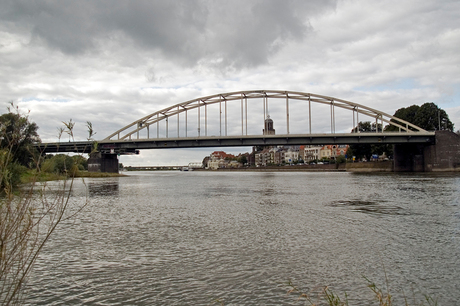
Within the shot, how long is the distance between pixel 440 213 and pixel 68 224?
14975mm

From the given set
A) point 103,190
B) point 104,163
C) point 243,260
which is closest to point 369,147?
point 104,163

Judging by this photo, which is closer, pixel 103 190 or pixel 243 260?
pixel 243 260

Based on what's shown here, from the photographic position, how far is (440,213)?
15398mm

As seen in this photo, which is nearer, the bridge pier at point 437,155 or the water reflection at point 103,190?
the water reflection at point 103,190

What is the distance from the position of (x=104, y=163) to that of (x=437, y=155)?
6907cm

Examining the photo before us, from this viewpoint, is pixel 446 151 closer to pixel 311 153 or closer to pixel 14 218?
pixel 14 218

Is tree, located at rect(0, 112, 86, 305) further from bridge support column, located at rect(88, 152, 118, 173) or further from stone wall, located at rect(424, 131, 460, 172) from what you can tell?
bridge support column, located at rect(88, 152, 118, 173)

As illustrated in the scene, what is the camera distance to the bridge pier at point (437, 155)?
67.4m

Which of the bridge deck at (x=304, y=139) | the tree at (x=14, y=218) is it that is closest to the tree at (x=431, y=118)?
the bridge deck at (x=304, y=139)

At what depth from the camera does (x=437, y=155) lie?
68.3 m

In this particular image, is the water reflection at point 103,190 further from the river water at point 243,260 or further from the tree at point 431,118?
the tree at point 431,118

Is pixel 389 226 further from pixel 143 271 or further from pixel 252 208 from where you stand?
pixel 143 271

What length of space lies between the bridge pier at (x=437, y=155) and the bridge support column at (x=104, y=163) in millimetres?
65396

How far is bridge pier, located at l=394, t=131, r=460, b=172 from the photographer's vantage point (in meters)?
67.4
